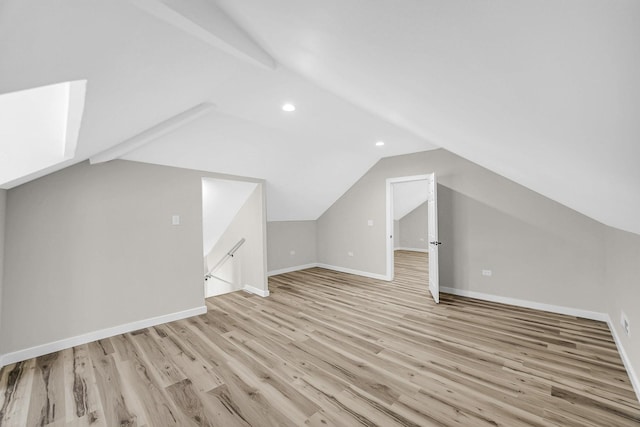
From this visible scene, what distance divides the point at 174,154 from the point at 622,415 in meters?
4.57

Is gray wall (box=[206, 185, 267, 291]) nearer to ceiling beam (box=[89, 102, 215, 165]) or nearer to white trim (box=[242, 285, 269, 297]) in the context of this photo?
white trim (box=[242, 285, 269, 297])

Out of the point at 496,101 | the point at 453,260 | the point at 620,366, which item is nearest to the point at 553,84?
the point at 496,101

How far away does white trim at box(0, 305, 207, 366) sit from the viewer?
2.44 metres

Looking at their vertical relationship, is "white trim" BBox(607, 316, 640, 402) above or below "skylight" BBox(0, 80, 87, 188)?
below

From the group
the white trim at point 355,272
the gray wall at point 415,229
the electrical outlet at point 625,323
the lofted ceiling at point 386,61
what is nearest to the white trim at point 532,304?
the electrical outlet at point 625,323

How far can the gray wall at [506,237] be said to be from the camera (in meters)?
3.24

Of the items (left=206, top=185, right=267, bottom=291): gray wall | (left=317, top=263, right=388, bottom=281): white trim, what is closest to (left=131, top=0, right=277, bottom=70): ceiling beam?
(left=206, top=185, right=267, bottom=291): gray wall

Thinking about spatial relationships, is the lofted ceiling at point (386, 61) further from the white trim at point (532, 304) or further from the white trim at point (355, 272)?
the white trim at point (355, 272)

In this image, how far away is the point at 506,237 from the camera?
372 cm

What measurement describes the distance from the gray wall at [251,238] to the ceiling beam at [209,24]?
2.77m

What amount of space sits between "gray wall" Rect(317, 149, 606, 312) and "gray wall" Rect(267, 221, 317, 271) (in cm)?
198

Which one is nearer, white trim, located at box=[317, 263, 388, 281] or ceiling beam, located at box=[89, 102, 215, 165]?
ceiling beam, located at box=[89, 102, 215, 165]

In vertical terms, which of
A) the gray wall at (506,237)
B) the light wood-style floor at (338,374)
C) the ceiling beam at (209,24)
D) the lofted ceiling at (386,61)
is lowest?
the light wood-style floor at (338,374)

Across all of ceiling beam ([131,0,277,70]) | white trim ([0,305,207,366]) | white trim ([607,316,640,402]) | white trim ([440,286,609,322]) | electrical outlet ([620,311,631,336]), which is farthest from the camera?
white trim ([440,286,609,322])
